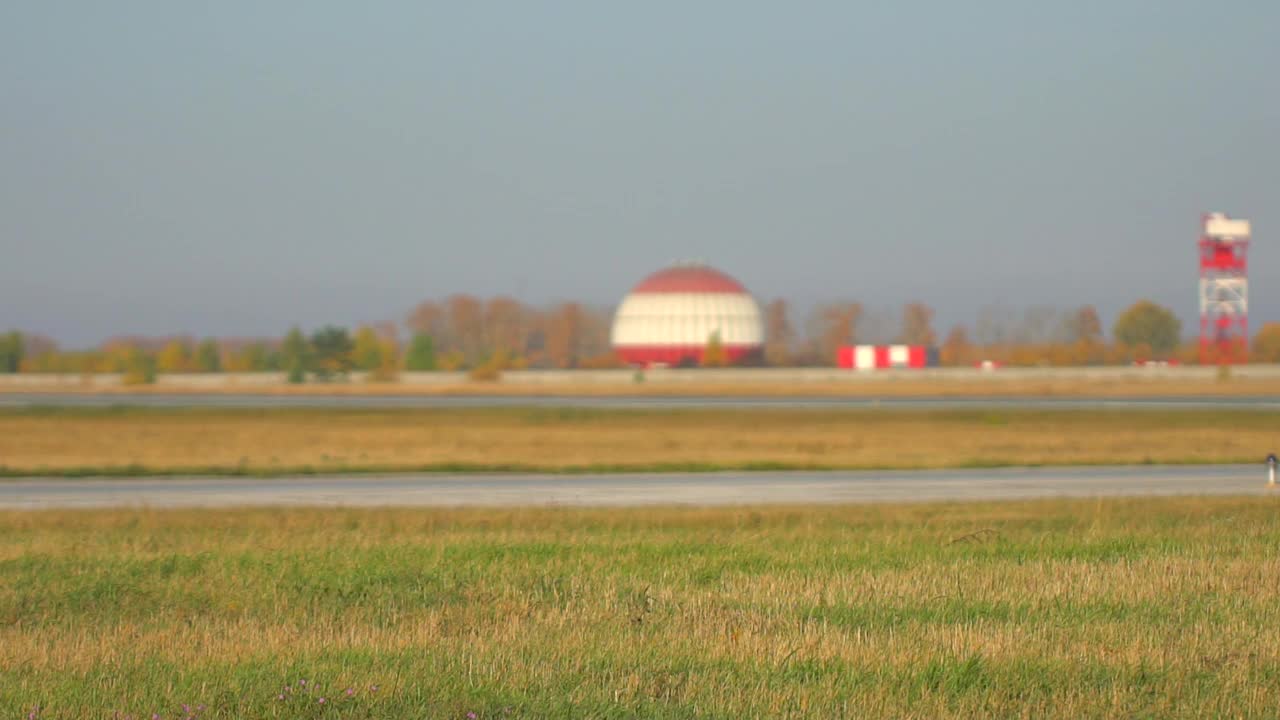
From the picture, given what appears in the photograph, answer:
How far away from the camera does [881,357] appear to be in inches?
4860

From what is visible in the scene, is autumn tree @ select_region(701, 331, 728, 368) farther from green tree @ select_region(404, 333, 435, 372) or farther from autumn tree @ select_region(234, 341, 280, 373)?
autumn tree @ select_region(234, 341, 280, 373)

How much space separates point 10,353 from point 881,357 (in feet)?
263

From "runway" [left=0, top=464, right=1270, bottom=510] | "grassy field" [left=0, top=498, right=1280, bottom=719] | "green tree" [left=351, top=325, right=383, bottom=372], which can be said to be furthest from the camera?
"green tree" [left=351, top=325, right=383, bottom=372]

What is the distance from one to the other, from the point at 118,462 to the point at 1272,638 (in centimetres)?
3466

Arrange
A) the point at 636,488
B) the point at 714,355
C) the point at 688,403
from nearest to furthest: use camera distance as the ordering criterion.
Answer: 1. the point at 636,488
2. the point at 688,403
3. the point at 714,355

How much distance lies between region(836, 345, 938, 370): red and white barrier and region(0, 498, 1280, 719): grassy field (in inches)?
4078

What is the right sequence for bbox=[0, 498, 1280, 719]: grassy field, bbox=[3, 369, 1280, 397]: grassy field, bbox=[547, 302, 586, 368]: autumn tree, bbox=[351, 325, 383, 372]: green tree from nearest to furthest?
1. bbox=[0, 498, 1280, 719]: grassy field
2. bbox=[3, 369, 1280, 397]: grassy field
3. bbox=[351, 325, 383, 372]: green tree
4. bbox=[547, 302, 586, 368]: autumn tree

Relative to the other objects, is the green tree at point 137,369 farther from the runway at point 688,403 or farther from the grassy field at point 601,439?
the grassy field at point 601,439

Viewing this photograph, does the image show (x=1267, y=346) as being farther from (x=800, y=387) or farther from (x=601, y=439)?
(x=601, y=439)

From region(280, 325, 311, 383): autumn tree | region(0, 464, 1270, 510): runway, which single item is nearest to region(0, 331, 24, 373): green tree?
region(280, 325, 311, 383): autumn tree

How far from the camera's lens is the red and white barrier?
122938 millimetres

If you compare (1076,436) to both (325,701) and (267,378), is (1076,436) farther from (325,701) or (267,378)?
(267,378)

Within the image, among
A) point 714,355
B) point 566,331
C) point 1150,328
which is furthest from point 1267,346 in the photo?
point 566,331

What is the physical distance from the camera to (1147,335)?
143 m
